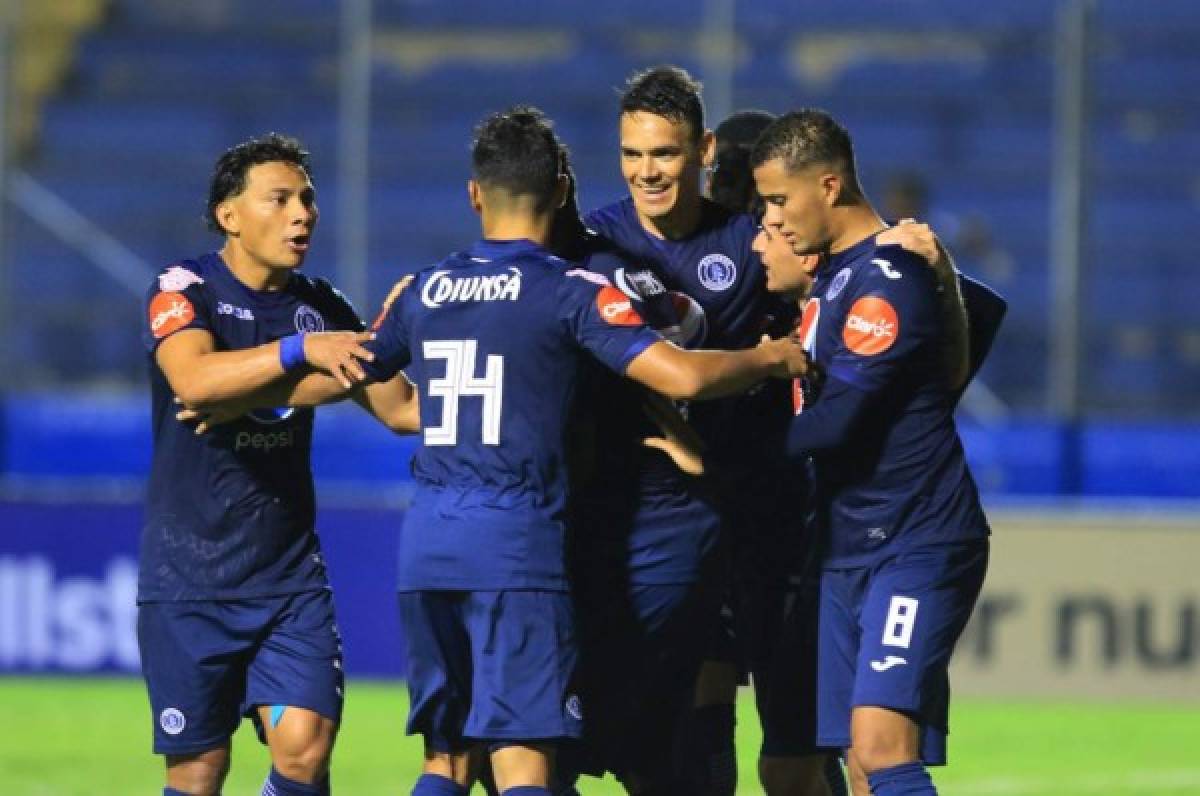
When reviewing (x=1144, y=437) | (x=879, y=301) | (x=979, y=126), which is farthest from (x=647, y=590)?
(x=979, y=126)

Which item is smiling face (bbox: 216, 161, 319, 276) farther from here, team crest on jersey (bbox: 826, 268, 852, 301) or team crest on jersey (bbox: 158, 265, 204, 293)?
team crest on jersey (bbox: 826, 268, 852, 301)

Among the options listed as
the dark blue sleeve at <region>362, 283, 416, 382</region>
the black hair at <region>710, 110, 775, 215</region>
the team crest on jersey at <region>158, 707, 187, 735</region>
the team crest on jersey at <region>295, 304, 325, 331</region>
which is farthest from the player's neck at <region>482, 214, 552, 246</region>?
the team crest on jersey at <region>158, 707, 187, 735</region>

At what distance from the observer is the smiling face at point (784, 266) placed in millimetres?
6543

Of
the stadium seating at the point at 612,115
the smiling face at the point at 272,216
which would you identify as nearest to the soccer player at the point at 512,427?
the smiling face at the point at 272,216

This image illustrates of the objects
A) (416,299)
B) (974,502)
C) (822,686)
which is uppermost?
(416,299)

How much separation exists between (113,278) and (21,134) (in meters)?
1.70

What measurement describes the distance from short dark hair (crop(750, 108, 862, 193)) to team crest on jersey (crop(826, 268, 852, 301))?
245 millimetres

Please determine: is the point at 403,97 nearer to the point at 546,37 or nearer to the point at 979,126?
the point at 546,37

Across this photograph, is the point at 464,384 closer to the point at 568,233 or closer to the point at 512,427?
the point at 512,427

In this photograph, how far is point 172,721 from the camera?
6.69 meters

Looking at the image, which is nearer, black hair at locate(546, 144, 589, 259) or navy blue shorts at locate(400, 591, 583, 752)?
navy blue shorts at locate(400, 591, 583, 752)

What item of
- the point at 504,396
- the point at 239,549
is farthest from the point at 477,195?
the point at 239,549

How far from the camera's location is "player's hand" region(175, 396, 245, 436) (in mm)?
6438

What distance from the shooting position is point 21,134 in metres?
15.7
